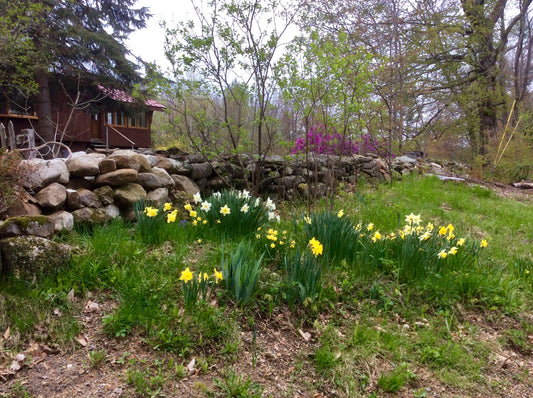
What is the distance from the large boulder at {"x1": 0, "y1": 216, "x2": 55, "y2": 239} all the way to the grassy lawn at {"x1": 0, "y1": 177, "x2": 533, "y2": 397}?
0.22 m

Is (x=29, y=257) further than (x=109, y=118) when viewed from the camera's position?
No

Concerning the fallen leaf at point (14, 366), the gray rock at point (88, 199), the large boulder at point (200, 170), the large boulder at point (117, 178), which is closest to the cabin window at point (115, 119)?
the large boulder at point (200, 170)

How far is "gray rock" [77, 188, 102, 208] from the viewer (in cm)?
325

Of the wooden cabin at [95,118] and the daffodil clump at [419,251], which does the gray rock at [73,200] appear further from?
the wooden cabin at [95,118]

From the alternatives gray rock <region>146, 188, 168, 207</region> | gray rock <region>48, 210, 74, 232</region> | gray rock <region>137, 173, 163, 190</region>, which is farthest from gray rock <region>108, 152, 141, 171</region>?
gray rock <region>48, 210, 74, 232</region>

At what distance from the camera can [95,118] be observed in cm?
1560

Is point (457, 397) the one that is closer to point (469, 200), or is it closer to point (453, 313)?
point (453, 313)

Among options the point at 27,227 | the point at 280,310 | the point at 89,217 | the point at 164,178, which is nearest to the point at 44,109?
the point at 164,178

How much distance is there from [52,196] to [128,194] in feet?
2.40

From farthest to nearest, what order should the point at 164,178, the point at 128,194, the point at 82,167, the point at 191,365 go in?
1. the point at 164,178
2. the point at 128,194
3. the point at 82,167
4. the point at 191,365

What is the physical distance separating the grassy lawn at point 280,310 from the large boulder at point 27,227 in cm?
22

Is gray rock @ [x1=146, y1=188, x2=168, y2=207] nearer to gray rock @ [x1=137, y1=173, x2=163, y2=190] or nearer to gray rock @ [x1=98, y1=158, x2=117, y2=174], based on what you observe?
gray rock @ [x1=137, y1=173, x2=163, y2=190]

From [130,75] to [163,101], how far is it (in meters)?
8.46

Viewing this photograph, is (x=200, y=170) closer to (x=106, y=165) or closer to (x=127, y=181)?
(x=127, y=181)
